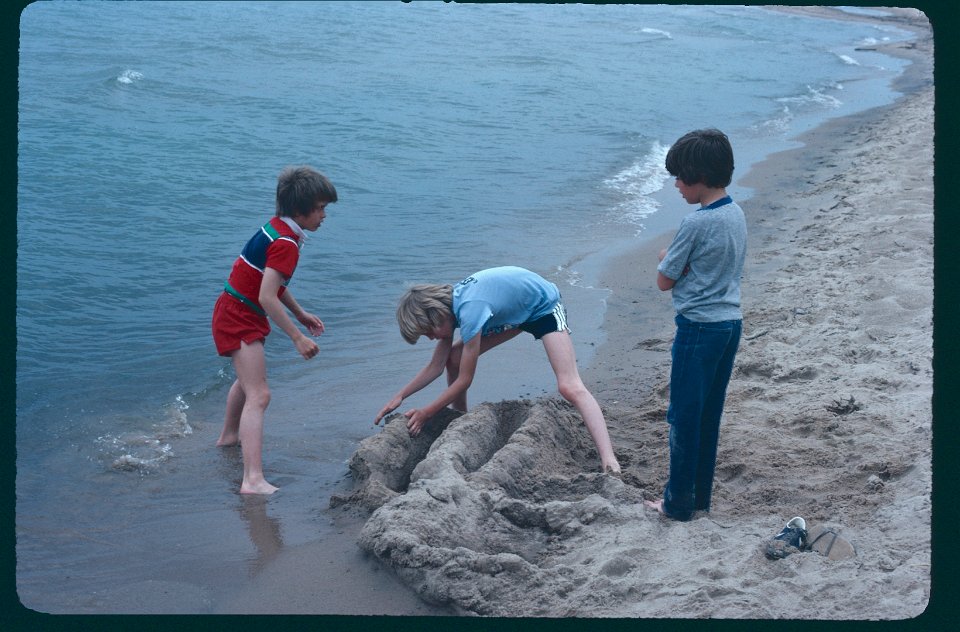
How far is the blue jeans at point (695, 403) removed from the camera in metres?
3.63

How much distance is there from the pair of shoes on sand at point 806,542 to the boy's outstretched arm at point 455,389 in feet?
5.29

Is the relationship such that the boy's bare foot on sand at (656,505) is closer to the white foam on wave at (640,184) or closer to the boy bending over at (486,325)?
the boy bending over at (486,325)

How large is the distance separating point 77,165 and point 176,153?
151 cm

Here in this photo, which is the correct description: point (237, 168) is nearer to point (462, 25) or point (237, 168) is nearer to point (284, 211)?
point (284, 211)

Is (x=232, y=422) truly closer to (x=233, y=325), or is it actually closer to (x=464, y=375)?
(x=233, y=325)

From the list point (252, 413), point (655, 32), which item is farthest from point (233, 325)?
point (655, 32)

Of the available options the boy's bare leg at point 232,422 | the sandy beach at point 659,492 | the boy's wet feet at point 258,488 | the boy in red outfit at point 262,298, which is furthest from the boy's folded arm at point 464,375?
the boy's bare leg at point 232,422

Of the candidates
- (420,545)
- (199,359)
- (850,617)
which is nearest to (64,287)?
(199,359)

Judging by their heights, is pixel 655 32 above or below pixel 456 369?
below

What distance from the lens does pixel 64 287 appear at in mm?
7809

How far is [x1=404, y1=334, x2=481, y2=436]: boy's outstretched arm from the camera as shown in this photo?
4.36 m

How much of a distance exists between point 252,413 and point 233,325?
479 millimetres

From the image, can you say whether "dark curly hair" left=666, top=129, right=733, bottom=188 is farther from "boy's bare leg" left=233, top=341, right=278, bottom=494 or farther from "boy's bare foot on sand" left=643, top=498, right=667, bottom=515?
"boy's bare leg" left=233, top=341, right=278, bottom=494

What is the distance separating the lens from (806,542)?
3.50 meters
